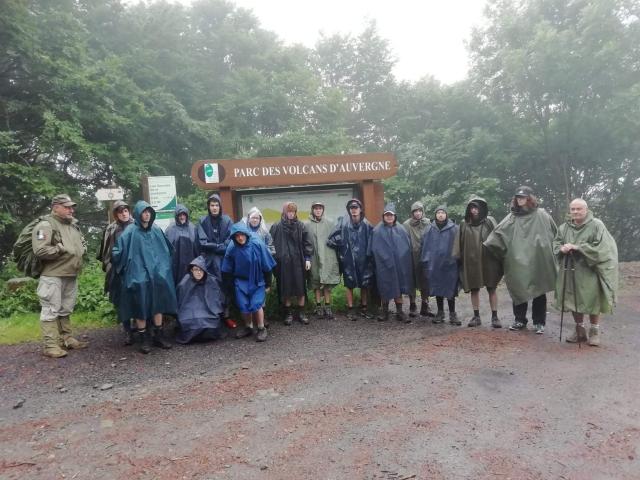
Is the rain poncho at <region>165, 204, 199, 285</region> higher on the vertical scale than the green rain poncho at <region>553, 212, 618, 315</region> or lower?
higher

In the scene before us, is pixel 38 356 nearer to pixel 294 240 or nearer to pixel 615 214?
pixel 294 240

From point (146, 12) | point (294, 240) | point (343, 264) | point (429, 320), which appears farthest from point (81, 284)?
point (146, 12)

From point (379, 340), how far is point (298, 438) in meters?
2.73

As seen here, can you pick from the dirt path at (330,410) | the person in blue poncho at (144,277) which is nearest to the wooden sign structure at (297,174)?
the person in blue poncho at (144,277)

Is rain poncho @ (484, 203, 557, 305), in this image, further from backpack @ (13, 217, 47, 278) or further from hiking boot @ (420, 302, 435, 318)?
backpack @ (13, 217, 47, 278)

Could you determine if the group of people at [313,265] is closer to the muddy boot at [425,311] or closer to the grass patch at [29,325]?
the muddy boot at [425,311]

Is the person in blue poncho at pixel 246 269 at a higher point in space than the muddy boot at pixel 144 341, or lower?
higher

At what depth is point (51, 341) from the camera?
207 inches

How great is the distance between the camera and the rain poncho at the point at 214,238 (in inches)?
242

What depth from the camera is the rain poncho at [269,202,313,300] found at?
21.3ft

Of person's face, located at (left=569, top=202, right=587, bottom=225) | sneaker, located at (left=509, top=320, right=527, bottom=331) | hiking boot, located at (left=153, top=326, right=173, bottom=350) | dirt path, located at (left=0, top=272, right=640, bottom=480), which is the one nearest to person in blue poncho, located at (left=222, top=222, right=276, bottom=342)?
dirt path, located at (left=0, top=272, right=640, bottom=480)

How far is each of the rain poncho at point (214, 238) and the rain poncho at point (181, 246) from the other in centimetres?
13

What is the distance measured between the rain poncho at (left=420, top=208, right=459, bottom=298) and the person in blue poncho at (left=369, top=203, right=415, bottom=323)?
1.01 ft

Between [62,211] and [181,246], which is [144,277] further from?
[62,211]
